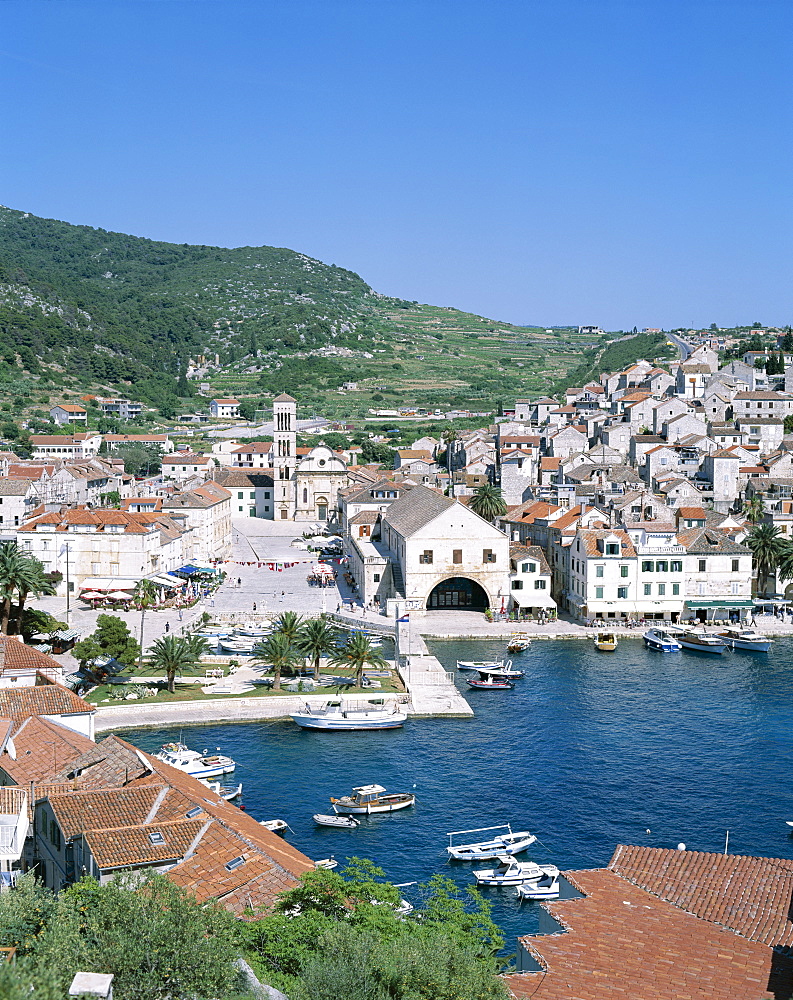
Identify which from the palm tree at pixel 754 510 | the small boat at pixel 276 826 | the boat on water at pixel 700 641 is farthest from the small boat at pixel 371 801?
the palm tree at pixel 754 510

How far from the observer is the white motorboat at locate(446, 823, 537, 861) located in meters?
29.1

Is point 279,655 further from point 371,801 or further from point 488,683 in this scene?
point 371,801

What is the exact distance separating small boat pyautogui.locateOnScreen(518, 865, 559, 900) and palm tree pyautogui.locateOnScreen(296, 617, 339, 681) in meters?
20.3

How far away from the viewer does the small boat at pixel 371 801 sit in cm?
3256

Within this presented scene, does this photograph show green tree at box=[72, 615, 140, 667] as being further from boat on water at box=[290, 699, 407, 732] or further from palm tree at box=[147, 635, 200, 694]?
boat on water at box=[290, 699, 407, 732]

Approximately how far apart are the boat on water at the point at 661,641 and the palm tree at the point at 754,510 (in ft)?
68.6

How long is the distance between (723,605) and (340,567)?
28486mm

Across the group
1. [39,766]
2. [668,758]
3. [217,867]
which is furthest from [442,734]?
[217,867]

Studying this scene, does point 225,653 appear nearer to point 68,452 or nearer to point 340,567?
point 340,567

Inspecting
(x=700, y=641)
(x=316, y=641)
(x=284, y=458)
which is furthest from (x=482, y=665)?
(x=284, y=458)

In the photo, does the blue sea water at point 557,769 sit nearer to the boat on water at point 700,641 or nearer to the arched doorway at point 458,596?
the boat on water at point 700,641

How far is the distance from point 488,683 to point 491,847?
18.3 m

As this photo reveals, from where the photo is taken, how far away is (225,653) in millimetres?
52375

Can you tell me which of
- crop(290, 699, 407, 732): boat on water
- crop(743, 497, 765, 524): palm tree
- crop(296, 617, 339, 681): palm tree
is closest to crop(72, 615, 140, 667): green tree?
crop(296, 617, 339, 681): palm tree
